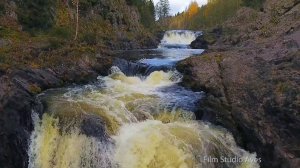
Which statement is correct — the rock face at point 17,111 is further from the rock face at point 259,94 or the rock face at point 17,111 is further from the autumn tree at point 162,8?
the autumn tree at point 162,8

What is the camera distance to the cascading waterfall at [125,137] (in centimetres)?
1634

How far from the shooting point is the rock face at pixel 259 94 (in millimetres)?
16250

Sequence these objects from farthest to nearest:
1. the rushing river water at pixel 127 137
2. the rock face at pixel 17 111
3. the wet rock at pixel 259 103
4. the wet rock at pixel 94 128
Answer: the wet rock at pixel 94 128
the rock face at pixel 17 111
the rushing river water at pixel 127 137
the wet rock at pixel 259 103

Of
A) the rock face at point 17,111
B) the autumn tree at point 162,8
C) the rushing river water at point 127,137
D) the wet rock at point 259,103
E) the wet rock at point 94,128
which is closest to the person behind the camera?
the wet rock at point 259,103

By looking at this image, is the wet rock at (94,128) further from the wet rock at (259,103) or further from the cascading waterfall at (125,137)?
the wet rock at (259,103)

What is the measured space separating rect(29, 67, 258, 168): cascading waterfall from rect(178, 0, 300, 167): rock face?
87 centimetres

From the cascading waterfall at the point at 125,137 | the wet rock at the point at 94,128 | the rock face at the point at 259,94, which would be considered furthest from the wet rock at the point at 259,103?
the wet rock at the point at 94,128

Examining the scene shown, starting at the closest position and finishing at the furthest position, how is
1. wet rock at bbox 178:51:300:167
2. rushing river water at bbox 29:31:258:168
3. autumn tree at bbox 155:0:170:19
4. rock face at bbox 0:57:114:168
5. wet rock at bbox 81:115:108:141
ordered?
wet rock at bbox 178:51:300:167 < rushing river water at bbox 29:31:258:168 < rock face at bbox 0:57:114:168 < wet rock at bbox 81:115:108:141 < autumn tree at bbox 155:0:170:19

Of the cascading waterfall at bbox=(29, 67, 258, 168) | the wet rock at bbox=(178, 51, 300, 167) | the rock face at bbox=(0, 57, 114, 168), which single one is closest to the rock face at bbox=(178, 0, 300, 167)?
the wet rock at bbox=(178, 51, 300, 167)

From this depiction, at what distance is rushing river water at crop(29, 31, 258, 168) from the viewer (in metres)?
16.3

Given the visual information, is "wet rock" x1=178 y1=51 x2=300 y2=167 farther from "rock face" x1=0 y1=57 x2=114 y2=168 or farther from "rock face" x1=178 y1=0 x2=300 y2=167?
"rock face" x1=0 y1=57 x2=114 y2=168

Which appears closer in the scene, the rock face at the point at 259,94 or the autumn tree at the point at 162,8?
the rock face at the point at 259,94

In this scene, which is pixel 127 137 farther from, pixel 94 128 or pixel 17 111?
pixel 17 111

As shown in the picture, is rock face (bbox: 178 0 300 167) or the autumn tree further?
the autumn tree
